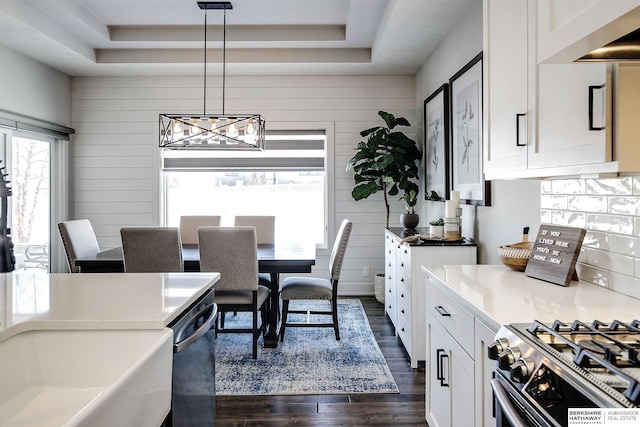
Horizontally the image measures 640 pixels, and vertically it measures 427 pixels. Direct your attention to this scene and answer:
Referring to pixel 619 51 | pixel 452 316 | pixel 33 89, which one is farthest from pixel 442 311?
pixel 33 89

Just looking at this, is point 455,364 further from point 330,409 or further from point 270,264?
point 270,264

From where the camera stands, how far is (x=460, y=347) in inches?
67.2

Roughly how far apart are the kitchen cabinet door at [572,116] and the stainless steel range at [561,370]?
0.53 metres

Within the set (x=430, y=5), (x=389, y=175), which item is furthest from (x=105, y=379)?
(x=389, y=175)

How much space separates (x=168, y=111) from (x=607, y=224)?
4799 mm

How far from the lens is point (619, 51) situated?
4.01ft

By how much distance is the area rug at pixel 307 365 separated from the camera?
112 inches

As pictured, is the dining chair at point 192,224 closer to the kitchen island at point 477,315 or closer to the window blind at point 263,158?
the window blind at point 263,158

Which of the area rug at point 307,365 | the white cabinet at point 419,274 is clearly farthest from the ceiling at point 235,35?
the area rug at point 307,365

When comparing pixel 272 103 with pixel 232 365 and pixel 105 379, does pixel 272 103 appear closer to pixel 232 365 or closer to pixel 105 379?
pixel 232 365

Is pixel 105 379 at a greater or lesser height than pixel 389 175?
lesser

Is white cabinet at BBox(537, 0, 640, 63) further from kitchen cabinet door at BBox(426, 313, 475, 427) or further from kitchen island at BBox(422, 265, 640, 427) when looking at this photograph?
kitchen cabinet door at BBox(426, 313, 475, 427)

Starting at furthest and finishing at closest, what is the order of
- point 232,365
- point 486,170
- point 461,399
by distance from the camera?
point 232,365
point 486,170
point 461,399

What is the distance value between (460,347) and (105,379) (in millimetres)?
1234
